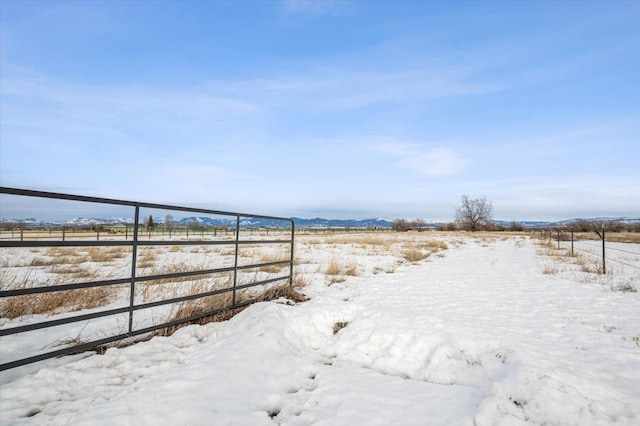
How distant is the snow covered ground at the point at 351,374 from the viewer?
8.91ft


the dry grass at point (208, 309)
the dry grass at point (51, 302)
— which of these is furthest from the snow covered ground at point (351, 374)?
the dry grass at point (51, 302)

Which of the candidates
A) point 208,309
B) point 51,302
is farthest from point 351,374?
point 51,302

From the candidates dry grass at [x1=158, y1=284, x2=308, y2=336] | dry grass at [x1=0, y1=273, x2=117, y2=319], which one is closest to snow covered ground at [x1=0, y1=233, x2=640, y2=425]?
dry grass at [x1=158, y1=284, x2=308, y2=336]

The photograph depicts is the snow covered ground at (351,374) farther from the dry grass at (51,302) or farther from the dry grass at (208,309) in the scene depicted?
the dry grass at (51,302)

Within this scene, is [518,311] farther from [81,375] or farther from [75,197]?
[75,197]

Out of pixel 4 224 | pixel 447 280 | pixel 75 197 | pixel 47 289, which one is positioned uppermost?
pixel 75 197

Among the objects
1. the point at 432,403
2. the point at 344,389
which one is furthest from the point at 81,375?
the point at 432,403

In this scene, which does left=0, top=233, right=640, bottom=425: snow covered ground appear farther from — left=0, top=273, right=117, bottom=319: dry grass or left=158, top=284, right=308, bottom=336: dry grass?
left=0, top=273, right=117, bottom=319: dry grass

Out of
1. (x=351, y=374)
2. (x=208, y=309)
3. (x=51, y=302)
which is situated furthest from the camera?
(x=51, y=302)

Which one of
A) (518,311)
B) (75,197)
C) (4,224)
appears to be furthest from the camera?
(518,311)

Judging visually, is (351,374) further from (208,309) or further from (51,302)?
(51,302)

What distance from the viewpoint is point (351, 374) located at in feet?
12.0

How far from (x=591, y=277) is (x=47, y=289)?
1319 cm

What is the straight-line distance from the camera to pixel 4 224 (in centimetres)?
476
